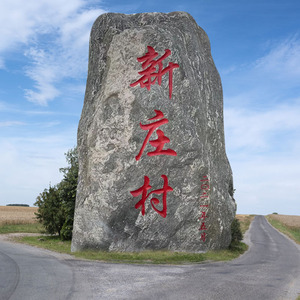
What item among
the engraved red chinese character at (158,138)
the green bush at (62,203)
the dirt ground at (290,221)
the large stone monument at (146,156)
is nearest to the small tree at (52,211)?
the green bush at (62,203)

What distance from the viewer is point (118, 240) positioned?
14320mm

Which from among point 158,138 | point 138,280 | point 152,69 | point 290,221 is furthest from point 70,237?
point 290,221

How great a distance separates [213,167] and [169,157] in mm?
2853

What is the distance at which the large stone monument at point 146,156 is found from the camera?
47.2ft

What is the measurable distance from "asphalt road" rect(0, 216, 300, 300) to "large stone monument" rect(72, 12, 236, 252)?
2238 millimetres

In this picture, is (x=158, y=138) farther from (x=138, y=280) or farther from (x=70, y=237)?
(x=70, y=237)

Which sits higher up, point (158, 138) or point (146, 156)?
point (158, 138)

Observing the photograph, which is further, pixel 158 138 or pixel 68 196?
pixel 68 196

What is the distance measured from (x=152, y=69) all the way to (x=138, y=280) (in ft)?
29.5

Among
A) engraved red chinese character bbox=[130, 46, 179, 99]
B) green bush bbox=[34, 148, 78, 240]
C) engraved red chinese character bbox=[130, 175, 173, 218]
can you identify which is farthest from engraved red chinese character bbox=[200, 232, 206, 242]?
green bush bbox=[34, 148, 78, 240]

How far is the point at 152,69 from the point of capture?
14977 mm

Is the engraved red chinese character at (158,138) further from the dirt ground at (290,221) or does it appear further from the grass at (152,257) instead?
the dirt ground at (290,221)

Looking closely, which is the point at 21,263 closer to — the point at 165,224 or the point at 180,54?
the point at 165,224

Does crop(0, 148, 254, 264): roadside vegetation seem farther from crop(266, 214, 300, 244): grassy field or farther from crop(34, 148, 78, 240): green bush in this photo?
crop(266, 214, 300, 244): grassy field
